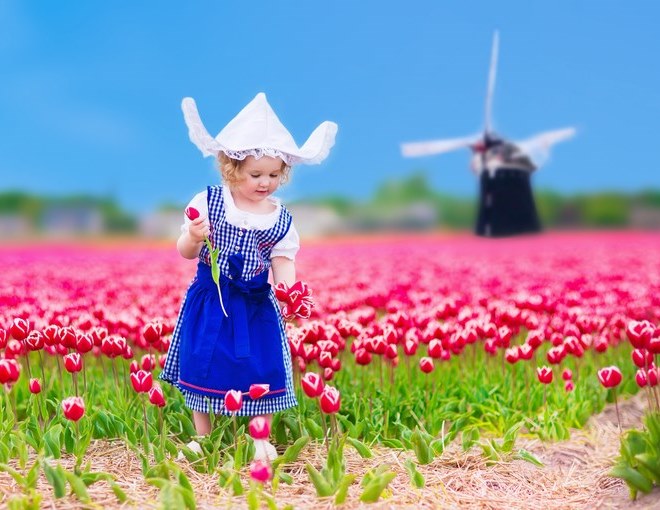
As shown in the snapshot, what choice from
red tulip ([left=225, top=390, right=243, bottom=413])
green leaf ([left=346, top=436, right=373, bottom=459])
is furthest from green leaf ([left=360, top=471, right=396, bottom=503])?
red tulip ([left=225, top=390, right=243, bottom=413])

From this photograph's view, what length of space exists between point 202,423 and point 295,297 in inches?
33.2

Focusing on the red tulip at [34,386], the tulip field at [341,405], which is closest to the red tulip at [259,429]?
the tulip field at [341,405]

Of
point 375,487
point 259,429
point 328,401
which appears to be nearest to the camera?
point 259,429

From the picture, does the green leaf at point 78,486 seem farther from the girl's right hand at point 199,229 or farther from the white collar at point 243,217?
the white collar at point 243,217

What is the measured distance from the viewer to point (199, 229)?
3842 millimetres

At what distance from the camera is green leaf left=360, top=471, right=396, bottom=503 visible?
11.4ft

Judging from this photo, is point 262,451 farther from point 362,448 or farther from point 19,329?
point 19,329

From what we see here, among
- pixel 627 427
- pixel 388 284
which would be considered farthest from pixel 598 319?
pixel 388 284

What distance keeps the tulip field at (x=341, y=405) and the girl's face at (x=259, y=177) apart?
585 mm

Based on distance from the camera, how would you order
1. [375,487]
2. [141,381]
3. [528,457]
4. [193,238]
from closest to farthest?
1. [375,487]
2. [141,381]
3. [193,238]
4. [528,457]

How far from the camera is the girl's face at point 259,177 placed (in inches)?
155

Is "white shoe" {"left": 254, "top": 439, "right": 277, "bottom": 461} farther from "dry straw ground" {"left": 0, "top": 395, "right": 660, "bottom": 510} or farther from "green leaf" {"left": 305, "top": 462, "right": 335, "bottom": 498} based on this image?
"green leaf" {"left": 305, "top": 462, "right": 335, "bottom": 498}

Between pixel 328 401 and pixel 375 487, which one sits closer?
pixel 328 401

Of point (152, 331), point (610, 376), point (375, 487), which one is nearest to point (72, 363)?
point (152, 331)
